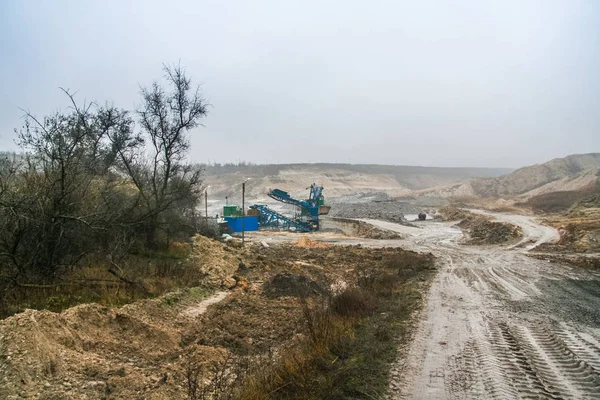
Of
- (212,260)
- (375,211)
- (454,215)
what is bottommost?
(375,211)

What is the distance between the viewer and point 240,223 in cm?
4400

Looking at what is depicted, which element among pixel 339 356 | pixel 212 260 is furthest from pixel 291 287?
pixel 339 356

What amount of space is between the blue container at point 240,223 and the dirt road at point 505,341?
29.8 m

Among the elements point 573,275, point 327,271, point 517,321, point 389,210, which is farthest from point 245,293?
point 389,210

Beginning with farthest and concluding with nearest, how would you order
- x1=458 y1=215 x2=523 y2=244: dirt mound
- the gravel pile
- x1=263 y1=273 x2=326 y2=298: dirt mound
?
the gravel pile, x1=458 y1=215 x2=523 y2=244: dirt mound, x1=263 y1=273 x2=326 y2=298: dirt mound

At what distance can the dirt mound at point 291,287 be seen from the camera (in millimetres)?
12803

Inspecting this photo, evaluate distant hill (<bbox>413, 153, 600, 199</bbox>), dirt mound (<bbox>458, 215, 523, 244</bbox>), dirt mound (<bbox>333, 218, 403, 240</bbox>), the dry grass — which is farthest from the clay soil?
distant hill (<bbox>413, 153, 600, 199</bbox>)

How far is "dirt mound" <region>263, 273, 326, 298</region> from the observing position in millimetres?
12803

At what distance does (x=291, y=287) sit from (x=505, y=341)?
6835 mm

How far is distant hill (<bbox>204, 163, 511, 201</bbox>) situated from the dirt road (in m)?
88.2

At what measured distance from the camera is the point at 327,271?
1883 cm

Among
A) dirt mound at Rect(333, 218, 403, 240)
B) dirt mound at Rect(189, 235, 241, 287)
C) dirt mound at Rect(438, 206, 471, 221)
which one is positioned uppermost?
dirt mound at Rect(189, 235, 241, 287)

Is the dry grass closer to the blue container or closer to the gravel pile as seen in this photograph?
the blue container

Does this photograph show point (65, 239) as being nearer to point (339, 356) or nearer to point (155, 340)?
point (155, 340)
